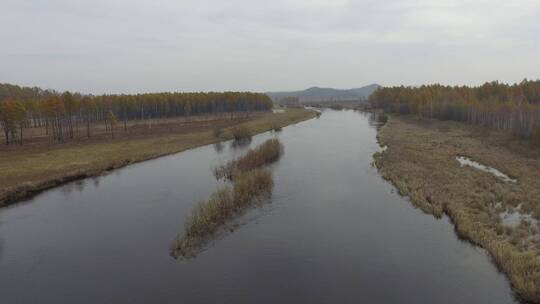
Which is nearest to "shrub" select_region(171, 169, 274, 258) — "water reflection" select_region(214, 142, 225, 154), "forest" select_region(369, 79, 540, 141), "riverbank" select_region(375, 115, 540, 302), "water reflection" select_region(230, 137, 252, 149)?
"riverbank" select_region(375, 115, 540, 302)

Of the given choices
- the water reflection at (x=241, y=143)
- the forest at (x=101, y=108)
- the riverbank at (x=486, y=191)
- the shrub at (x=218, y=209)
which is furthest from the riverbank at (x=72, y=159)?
the riverbank at (x=486, y=191)

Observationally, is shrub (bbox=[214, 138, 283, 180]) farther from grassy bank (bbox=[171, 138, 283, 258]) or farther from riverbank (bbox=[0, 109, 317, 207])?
riverbank (bbox=[0, 109, 317, 207])

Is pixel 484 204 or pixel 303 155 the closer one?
pixel 484 204

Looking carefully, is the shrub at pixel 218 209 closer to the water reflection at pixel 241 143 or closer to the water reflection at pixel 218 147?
the water reflection at pixel 218 147

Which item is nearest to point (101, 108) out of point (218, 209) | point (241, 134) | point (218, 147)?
point (241, 134)

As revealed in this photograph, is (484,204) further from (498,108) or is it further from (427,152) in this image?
(498,108)

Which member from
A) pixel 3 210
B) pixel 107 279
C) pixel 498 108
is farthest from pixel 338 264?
pixel 498 108
